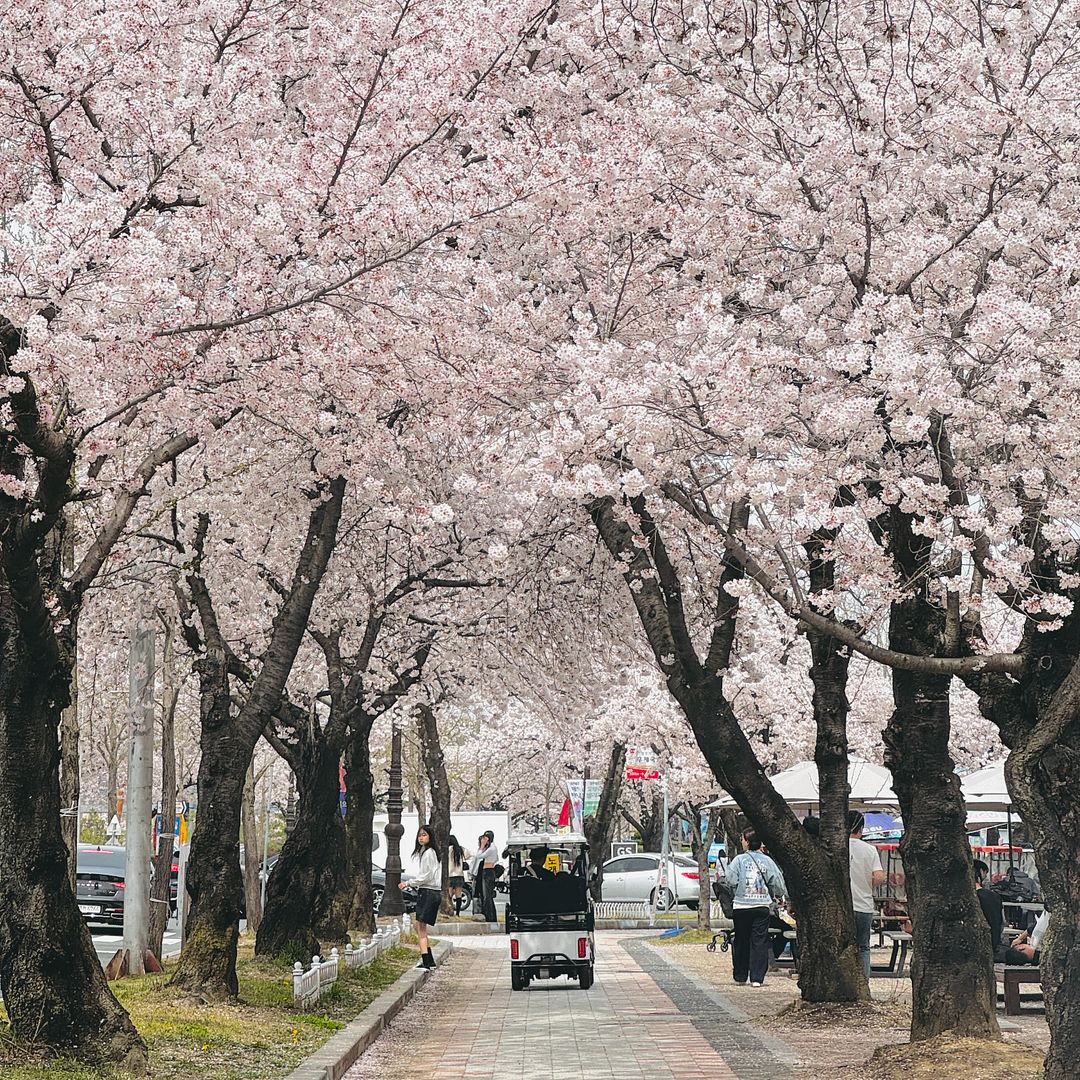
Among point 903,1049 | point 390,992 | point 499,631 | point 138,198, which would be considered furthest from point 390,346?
point 499,631

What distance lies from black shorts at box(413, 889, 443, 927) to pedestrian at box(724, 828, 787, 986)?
16.4 feet

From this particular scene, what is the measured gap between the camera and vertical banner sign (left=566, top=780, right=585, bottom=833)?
3891cm

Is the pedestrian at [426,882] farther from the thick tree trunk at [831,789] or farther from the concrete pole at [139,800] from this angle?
the thick tree trunk at [831,789]

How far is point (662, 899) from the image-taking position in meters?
40.1

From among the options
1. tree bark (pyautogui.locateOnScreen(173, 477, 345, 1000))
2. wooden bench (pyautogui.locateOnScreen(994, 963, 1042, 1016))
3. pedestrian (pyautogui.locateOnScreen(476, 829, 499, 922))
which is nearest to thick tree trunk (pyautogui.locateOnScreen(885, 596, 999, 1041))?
wooden bench (pyautogui.locateOnScreen(994, 963, 1042, 1016))

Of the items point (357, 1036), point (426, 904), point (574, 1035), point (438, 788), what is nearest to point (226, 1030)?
point (357, 1036)

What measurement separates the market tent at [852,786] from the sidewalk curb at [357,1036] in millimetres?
6220

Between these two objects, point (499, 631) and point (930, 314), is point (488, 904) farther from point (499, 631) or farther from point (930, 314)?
point (930, 314)

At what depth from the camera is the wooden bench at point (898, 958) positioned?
18.0m

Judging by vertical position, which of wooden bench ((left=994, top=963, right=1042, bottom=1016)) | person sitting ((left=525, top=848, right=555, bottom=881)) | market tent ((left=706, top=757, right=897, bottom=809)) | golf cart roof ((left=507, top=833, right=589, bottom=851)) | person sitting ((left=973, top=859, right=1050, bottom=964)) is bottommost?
wooden bench ((left=994, top=963, right=1042, bottom=1016))

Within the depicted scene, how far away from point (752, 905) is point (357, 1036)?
641 centimetres

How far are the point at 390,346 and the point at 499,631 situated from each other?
12473 millimetres

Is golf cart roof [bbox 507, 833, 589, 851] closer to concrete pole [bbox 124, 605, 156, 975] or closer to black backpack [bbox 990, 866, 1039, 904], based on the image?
concrete pole [bbox 124, 605, 156, 975]

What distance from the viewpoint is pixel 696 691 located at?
13523 millimetres
